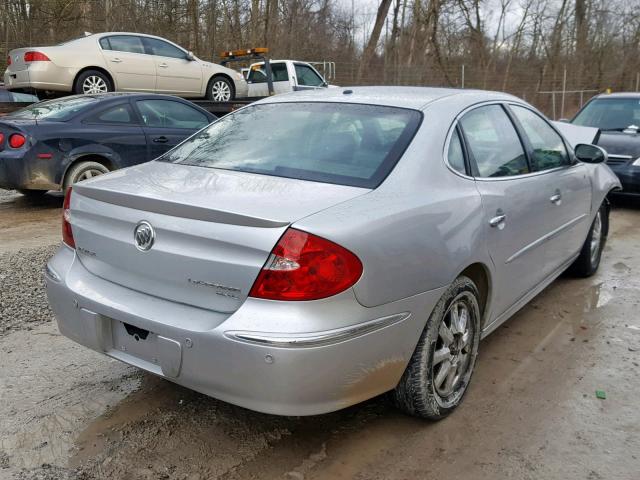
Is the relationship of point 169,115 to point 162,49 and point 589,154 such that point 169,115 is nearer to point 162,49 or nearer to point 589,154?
point 162,49

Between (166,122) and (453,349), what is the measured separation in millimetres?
6353

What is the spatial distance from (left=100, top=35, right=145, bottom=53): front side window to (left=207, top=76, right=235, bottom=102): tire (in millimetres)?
1554

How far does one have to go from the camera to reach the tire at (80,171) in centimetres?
726

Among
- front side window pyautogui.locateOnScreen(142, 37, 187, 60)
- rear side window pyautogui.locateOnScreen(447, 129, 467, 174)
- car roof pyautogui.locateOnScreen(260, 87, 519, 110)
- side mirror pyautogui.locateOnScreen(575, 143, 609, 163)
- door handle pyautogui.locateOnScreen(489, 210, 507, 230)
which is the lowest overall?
door handle pyautogui.locateOnScreen(489, 210, 507, 230)

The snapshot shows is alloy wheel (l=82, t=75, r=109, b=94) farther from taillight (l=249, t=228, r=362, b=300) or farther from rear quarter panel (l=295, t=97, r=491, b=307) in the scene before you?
taillight (l=249, t=228, r=362, b=300)

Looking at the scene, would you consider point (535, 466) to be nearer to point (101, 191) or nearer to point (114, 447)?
point (114, 447)

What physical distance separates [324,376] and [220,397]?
44 cm

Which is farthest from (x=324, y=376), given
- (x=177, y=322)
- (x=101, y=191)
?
(x=101, y=191)

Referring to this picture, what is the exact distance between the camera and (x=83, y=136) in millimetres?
7332

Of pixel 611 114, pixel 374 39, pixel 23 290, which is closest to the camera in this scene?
pixel 23 290

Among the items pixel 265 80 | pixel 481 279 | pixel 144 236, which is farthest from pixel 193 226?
pixel 265 80

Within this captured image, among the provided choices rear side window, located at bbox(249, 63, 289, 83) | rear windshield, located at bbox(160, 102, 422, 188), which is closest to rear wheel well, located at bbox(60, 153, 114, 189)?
rear windshield, located at bbox(160, 102, 422, 188)

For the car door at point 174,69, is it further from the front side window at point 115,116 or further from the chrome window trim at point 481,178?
the chrome window trim at point 481,178

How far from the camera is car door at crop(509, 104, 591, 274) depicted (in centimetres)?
398
